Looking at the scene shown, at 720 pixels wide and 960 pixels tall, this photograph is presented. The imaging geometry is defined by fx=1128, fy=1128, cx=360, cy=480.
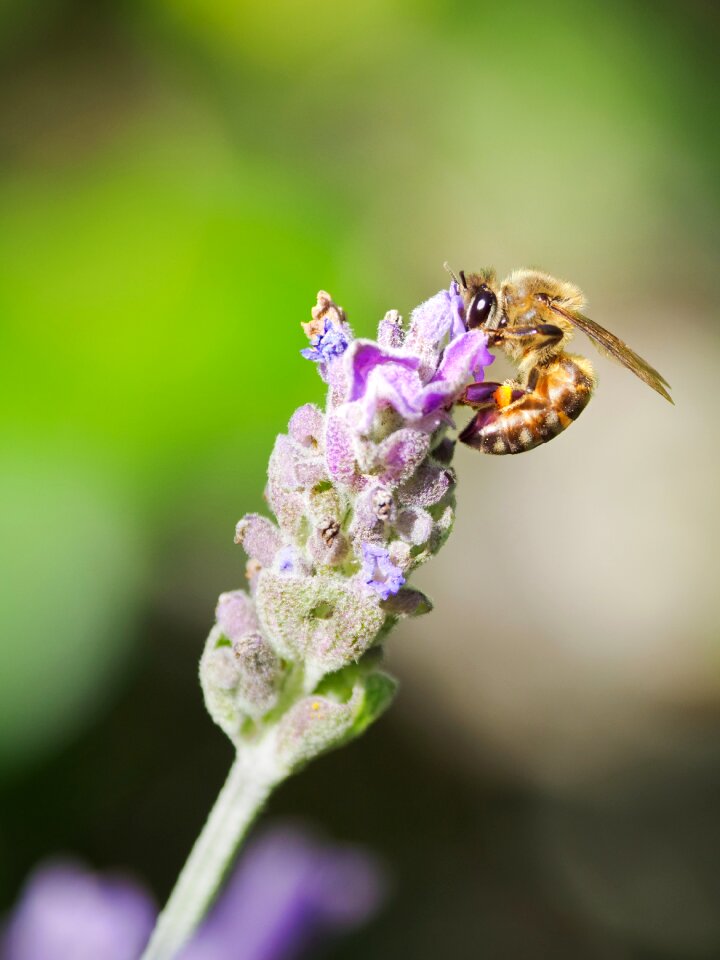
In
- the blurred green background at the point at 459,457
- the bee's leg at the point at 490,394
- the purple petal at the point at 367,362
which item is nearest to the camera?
the purple petal at the point at 367,362

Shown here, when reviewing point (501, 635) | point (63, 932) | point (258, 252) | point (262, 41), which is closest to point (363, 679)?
point (63, 932)

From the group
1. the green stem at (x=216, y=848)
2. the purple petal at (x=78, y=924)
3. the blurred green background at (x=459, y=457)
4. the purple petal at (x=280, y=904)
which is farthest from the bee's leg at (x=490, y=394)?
the blurred green background at (x=459, y=457)

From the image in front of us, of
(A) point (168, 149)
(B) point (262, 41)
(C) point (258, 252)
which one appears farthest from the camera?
(B) point (262, 41)

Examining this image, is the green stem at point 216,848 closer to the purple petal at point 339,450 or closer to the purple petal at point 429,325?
the purple petal at point 339,450

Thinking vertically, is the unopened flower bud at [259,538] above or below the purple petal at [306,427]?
below

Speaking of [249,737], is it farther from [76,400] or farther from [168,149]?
[168,149]
